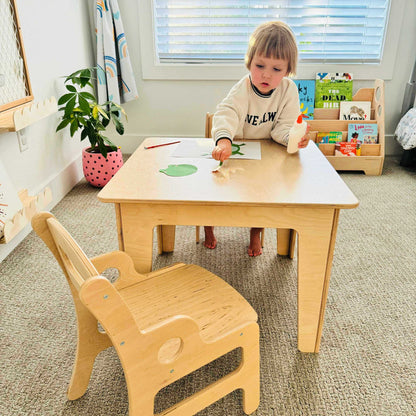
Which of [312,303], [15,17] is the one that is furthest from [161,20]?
[312,303]

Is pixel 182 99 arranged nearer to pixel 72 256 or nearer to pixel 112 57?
pixel 112 57

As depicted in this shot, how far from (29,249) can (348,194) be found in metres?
1.49

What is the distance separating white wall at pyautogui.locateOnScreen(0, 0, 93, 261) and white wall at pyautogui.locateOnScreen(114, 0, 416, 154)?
490 mm

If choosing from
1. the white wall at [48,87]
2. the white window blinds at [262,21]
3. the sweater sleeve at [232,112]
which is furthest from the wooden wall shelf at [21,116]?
the white window blinds at [262,21]

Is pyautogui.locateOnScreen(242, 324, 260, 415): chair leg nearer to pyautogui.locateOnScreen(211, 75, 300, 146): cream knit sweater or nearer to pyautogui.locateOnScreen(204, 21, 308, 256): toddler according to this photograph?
pyautogui.locateOnScreen(204, 21, 308, 256): toddler

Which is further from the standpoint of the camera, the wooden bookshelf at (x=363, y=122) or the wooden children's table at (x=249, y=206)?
the wooden bookshelf at (x=363, y=122)

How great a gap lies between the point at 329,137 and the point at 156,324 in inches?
94.0

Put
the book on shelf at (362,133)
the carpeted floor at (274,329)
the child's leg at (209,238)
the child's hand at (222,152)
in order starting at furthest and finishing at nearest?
the book on shelf at (362,133) → the child's leg at (209,238) → the child's hand at (222,152) → the carpeted floor at (274,329)

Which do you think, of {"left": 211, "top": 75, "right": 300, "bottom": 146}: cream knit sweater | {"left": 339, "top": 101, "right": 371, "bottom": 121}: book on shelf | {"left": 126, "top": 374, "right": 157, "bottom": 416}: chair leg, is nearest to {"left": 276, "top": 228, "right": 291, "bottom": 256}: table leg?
{"left": 211, "top": 75, "right": 300, "bottom": 146}: cream knit sweater

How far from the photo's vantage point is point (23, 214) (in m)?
1.60

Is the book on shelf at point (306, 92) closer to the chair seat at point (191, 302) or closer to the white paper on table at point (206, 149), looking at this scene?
the white paper on table at point (206, 149)

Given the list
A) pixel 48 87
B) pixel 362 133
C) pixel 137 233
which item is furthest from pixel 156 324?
pixel 362 133

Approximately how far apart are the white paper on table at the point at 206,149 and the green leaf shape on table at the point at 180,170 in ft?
0.37

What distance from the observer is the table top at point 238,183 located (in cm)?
99
